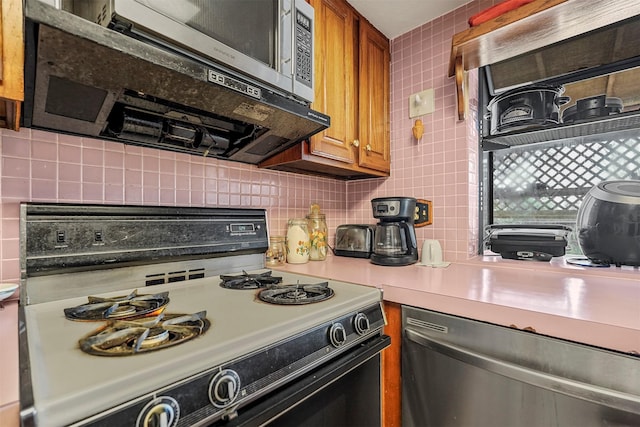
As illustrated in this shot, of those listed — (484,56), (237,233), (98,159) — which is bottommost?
(237,233)

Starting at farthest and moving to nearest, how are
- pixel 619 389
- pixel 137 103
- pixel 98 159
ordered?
pixel 98 159
pixel 137 103
pixel 619 389

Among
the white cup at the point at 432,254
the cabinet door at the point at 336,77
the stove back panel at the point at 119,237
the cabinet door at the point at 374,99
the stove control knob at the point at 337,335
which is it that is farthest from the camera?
the cabinet door at the point at 374,99

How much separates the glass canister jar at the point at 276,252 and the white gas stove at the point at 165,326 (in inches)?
5.5

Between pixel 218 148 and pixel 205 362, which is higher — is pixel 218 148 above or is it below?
above

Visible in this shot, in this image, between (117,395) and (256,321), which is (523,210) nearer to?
(256,321)

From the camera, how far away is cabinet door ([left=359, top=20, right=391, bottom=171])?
1.47 m

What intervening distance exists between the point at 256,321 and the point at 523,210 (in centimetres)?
150

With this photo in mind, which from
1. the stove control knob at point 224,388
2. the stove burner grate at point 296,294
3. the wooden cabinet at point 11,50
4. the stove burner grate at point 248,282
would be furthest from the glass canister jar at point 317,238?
the wooden cabinet at point 11,50

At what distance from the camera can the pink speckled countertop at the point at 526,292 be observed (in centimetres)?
63

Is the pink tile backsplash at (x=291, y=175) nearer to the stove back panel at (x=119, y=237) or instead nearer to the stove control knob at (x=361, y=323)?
the stove back panel at (x=119, y=237)

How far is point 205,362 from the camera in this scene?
485 mm

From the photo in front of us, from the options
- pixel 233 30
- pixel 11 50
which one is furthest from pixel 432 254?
pixel 11 50

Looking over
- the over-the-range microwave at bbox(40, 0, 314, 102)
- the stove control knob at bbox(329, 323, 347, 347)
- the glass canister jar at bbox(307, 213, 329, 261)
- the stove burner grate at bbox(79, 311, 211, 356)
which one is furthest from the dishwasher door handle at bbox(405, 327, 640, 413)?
the over-the-range microwave at bbox(40, 0, 314, 102)

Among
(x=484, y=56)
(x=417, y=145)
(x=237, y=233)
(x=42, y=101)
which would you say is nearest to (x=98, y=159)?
(x=42, y=101)
